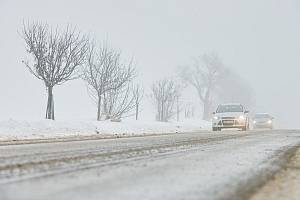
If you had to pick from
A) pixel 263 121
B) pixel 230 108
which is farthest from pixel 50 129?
pixel 263 121

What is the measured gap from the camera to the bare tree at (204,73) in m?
82.4

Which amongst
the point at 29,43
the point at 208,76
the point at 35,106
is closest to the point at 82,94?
the point at 35,106

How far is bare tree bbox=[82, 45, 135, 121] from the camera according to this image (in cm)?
3438

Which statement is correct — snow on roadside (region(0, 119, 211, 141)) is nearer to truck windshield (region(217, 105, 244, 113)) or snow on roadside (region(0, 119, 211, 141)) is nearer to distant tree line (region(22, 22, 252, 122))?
distant tree line (region(22, 22, 252, 122))

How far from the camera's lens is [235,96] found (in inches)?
3930

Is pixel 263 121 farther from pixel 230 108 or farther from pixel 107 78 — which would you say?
pixel 107 78

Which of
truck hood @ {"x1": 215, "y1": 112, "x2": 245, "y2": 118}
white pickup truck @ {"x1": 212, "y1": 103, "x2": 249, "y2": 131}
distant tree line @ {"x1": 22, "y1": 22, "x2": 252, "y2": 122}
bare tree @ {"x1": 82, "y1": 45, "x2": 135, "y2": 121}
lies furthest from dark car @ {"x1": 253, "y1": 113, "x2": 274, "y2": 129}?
bare tree @ {"x1": 82, "y1": 45, "x2": 135, "y2": 121}

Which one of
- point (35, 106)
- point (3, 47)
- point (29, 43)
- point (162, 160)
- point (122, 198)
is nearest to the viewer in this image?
point (122, 198)

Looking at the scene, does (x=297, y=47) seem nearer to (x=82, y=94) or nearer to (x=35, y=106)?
(x=82, y=94)

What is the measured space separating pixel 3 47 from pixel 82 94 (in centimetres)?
2177

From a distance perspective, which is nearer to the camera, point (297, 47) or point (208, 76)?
point (208, 76)

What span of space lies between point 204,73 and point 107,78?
51.6m

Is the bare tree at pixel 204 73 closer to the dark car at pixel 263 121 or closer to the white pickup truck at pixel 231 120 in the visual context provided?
the dark car at pixel 263 121

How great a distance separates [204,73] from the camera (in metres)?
84.6
